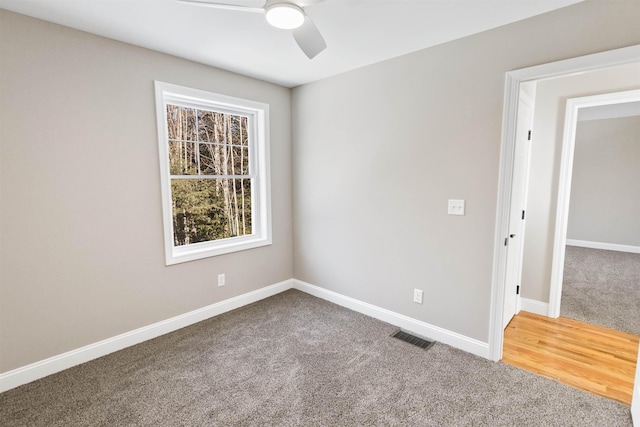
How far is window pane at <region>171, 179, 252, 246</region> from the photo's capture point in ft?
9.96

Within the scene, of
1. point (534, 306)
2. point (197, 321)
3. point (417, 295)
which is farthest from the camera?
point (534, 306)

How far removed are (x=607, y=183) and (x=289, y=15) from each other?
7.30 m

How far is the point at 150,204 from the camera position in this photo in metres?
2.67

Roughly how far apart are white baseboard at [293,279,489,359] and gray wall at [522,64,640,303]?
127 centimetres

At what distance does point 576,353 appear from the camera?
248 centimetres

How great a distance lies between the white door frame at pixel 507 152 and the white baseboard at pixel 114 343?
239cm

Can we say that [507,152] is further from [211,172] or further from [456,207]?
[211,172]

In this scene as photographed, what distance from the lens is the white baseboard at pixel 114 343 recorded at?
212 centimetres

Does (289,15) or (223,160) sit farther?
(223,160)

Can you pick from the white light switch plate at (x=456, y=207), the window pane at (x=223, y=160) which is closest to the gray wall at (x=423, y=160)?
the white light switch plate at (x=456, y=207)

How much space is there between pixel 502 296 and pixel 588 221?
5640 millimetres

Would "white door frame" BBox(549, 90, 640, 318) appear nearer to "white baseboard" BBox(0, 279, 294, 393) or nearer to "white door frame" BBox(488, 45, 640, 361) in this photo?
"white door frame" BBox(488, 45, 640, 361)

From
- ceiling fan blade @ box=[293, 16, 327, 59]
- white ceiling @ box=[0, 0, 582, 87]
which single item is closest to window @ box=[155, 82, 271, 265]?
white ceiling @ box=[0, 0, 582, 87]

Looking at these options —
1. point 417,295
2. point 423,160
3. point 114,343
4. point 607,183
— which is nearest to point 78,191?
point 114,343
